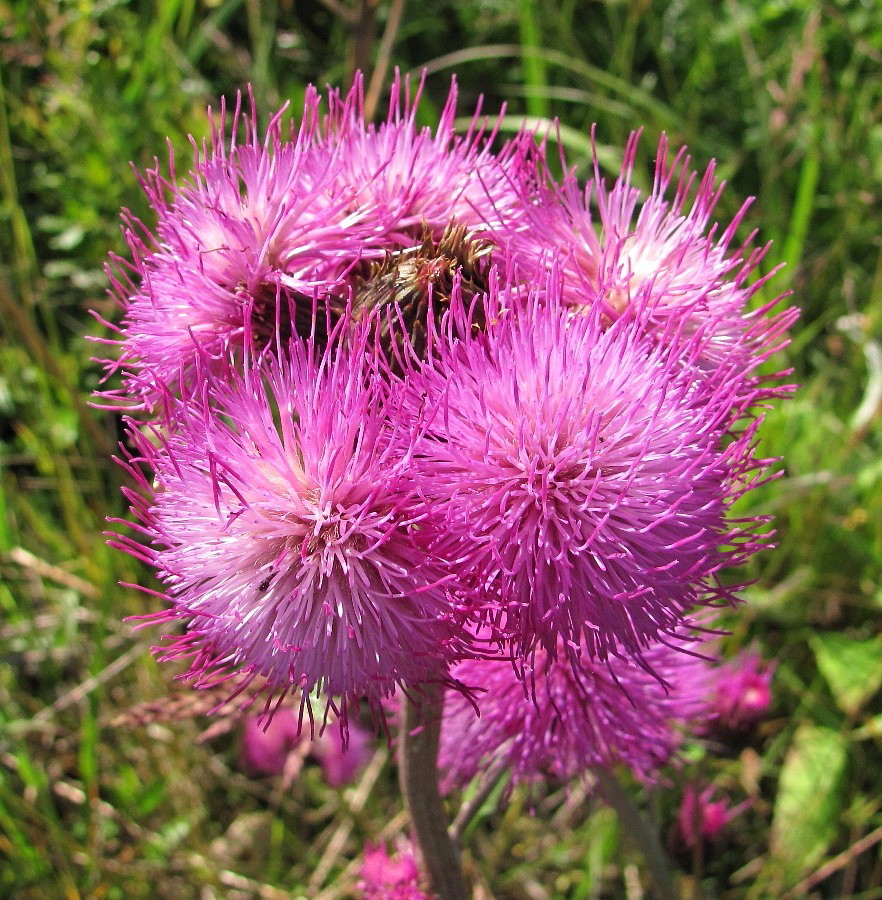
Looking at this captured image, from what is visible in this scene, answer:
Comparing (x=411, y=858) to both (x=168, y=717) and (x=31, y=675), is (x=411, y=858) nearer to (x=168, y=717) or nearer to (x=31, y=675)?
(x=168, y=717)

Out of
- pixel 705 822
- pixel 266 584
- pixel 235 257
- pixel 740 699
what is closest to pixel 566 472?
pixel 266 584

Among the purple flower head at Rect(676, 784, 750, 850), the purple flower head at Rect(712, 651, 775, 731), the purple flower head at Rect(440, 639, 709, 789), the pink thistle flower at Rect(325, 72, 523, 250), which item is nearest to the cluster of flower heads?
the pink thistle flower at Rect(325, 72, 523, 250)

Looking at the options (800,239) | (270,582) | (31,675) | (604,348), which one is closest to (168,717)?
(270,582)

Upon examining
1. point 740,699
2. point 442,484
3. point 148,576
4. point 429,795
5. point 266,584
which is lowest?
point 148,576

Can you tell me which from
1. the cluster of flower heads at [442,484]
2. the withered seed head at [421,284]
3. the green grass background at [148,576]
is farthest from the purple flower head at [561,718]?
the withered seed head at [421,284]

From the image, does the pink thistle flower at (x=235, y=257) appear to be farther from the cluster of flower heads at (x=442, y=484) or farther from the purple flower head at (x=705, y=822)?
the purple flower head at (x=705, y=822)

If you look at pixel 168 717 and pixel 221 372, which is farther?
pixel 168 717

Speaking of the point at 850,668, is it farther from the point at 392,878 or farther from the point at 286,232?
the point at 286,232
